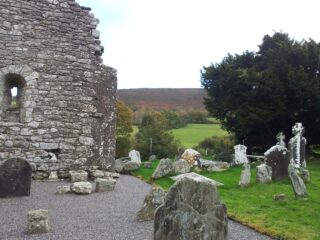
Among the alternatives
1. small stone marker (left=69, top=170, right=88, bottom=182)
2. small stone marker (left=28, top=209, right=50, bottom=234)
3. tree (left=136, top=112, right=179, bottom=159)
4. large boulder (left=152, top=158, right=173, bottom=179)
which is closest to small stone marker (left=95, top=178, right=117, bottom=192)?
small stone marker (left=69, top=170, right=88, bottom=182)

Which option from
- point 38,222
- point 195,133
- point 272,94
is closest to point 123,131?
point 195,133

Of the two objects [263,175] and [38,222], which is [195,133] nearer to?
[263,175]

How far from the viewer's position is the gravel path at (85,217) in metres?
6.16

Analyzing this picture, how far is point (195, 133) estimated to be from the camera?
45.3 meters

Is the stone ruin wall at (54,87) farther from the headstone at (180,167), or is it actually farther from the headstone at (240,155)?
the headstone at (240,155)

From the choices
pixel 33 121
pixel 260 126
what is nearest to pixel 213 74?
pixel 260 126

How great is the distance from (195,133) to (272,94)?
21.9 meters

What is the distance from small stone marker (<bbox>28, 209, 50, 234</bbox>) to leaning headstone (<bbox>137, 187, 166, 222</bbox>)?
166cm

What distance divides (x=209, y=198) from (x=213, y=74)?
23.2 meters

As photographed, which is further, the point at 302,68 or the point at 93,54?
the point at 302,68

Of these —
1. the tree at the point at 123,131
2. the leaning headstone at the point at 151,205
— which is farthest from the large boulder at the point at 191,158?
the tree at the point at 123,131

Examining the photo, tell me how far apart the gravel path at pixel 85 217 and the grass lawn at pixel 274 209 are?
411mm

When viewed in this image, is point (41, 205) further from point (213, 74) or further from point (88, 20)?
point (213, 74)

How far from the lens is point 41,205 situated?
27.5 ft
